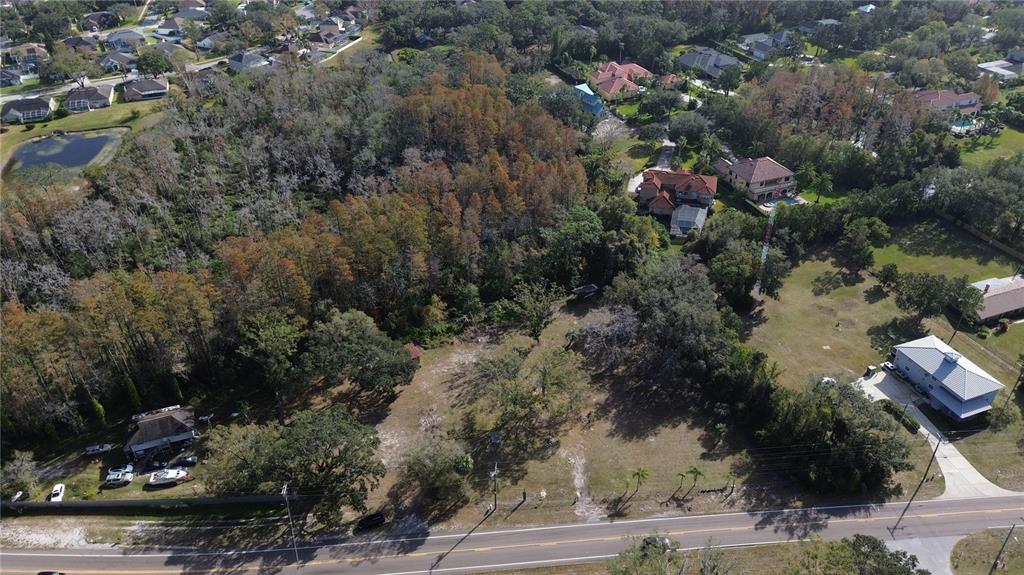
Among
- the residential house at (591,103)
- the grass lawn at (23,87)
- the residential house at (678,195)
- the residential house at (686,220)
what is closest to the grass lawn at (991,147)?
the residential house at (678,195)

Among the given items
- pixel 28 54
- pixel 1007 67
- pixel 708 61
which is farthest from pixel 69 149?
pixel 1007 67

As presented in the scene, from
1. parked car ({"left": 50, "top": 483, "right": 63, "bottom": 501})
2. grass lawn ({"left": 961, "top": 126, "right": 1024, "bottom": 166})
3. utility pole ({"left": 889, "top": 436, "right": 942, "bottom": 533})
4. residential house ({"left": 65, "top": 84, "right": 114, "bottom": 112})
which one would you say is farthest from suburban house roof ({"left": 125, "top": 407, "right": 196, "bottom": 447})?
grass lawn ({"left": 961, "top": 126, "right": 1024, "bottom": 166})

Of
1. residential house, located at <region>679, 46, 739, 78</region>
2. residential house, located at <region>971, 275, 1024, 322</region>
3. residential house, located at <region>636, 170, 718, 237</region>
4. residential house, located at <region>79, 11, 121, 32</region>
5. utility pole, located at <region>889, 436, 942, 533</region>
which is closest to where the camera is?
utility pole, located at <region>889, 436, 942, 533</region>

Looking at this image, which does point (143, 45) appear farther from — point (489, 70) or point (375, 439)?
point (375, 439)

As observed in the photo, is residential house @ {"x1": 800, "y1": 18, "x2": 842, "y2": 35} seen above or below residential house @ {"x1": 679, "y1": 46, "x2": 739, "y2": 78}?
above

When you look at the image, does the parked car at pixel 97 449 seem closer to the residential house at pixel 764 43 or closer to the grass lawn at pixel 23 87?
the grass lawn at pixel 23 87

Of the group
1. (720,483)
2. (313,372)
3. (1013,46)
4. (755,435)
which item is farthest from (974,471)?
(1013,46)

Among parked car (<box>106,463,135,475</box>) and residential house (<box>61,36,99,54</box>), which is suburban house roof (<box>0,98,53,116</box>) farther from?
parked car (<box>106,463,135,475</box>)
